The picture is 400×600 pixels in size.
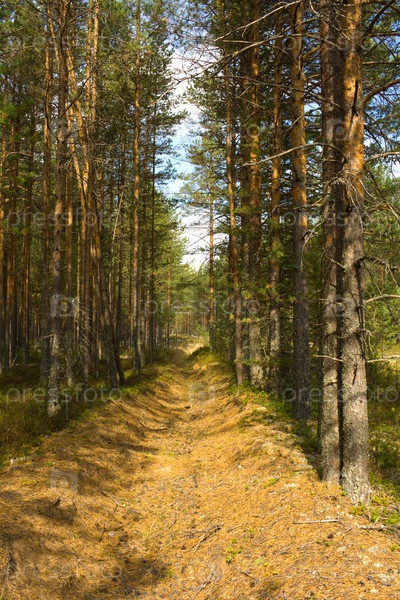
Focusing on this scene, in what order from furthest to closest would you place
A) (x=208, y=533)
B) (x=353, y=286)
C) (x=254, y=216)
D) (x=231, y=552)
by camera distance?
(x=254, y=216)
(x=208, y=533)
(x=353, y=286)
(x=231, y=552)

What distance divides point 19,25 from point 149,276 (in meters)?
14.4

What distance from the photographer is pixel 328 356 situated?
17.6 ft

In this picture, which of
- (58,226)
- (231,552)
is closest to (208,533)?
(231,552)

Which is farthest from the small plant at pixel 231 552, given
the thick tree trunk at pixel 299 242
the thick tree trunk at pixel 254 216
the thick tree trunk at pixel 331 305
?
the thick tree trunk at pixel 254 216

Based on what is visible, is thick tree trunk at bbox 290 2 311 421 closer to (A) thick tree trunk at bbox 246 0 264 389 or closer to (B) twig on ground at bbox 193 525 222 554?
(A) thick tree trunk at bbox 246 0 264 389

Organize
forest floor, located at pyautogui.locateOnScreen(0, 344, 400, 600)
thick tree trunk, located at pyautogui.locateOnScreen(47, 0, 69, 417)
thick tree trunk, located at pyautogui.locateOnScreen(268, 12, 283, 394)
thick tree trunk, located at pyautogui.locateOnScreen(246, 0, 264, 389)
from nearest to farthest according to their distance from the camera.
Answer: forest floor, located at pyautogui.locateOnScreen(0, 344, 400, 600)
thick tree trunk, located at pyautogui.locateOnScreen(47, 0, 69, 417)
thick tree trunk, located at pyautogui.locateOnScreen(268, 12, 283, 394)
thick tree trunk, located at pyautogui.locateOnScreen(246, 0, 264, 389)

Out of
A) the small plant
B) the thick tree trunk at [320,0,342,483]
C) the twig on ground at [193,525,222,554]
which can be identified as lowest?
the twig on ground at [193,525,222,554]

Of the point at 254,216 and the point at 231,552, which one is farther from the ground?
the point at 254,216

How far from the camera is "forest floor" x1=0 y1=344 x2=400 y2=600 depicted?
13.1ft

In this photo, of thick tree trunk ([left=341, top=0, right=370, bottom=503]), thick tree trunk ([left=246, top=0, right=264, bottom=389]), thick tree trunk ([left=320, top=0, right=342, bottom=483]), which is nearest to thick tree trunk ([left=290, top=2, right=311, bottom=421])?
thick tree trunk ([left=246, top=0, right=264, bottom=389])

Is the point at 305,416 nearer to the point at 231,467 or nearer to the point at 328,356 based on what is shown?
the point at 231,467

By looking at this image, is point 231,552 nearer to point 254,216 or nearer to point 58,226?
point 58,226

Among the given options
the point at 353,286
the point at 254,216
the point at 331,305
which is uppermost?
the point at 254,216

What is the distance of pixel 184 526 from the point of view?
5738 mm
